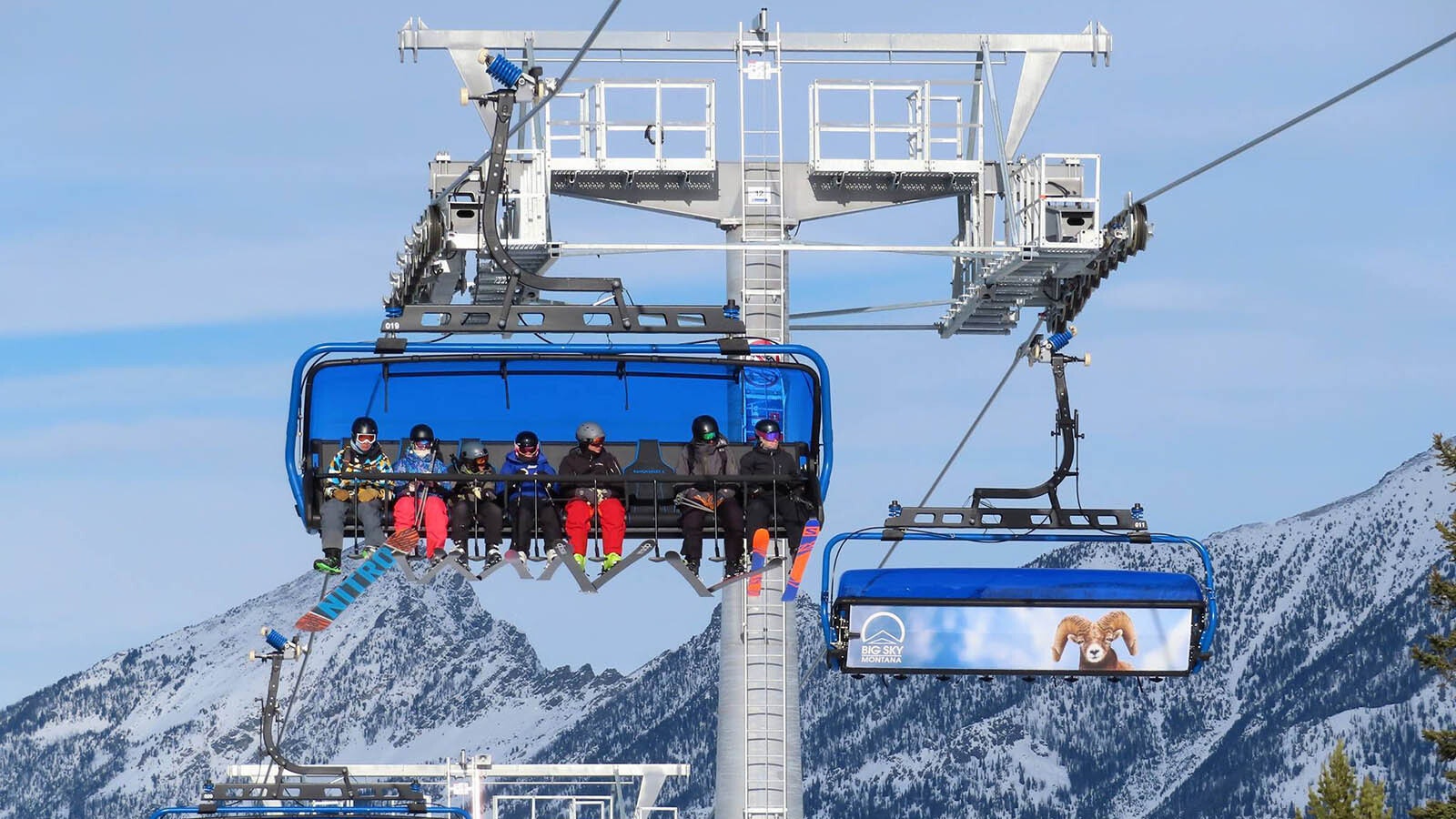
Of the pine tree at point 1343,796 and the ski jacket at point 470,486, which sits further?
the pine tree at point 1343,796

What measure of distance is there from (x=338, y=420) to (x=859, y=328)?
16.6m

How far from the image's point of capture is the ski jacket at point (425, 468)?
21.4 metres

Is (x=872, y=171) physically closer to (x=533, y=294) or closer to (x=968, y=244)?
(x=968, y=244)

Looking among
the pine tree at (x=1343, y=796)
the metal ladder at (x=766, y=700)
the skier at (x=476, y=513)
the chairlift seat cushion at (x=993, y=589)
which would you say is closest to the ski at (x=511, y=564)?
the skier at (x=476, y=513)

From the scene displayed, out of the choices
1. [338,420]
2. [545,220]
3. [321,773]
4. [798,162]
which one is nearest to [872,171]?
[798,162]

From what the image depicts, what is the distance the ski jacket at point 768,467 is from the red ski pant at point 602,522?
1022 mm

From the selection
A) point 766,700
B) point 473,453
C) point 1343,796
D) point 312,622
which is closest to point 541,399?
point 473,453

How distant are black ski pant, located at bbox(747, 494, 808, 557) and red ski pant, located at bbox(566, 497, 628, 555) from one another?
1017 millimetres

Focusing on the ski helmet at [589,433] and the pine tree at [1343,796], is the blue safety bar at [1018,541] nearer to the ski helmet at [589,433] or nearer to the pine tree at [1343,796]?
the ski helmet at [589,433]

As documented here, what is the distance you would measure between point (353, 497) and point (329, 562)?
55 centimetres

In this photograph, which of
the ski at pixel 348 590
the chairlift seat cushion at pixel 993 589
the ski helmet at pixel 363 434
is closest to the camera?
the ski at pixel 348 590

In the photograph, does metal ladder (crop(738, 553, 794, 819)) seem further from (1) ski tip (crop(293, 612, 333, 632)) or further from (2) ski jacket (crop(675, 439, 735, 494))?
(1) ski tip (crop(293, 612, 333, 632))

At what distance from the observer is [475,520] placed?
21281mm

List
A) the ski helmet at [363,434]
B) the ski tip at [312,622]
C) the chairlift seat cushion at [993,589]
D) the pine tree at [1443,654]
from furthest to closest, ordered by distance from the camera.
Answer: the pine tree at [1443,654] < the chairlift seat cushion at [993,589] < the ski helmet at [363,434] < the ski tip at [312,622]
